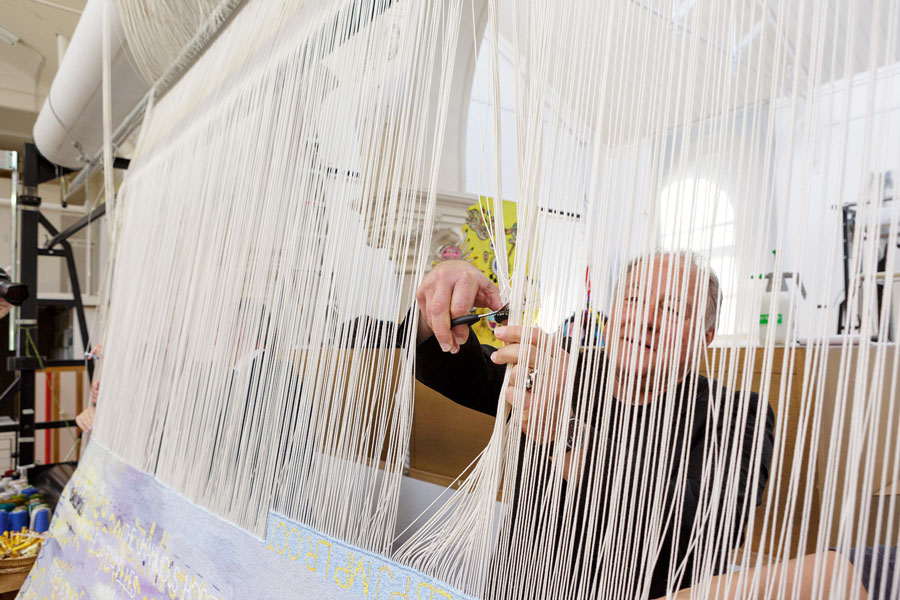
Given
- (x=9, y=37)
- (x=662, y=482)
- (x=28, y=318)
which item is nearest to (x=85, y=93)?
(x=28, y=318)

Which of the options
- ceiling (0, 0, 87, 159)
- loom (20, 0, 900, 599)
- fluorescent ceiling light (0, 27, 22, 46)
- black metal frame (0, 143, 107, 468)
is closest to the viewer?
loom (20, 0, 900, 599)

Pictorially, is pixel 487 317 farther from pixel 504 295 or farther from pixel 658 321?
pixel 658 321

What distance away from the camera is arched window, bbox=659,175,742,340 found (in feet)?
1.22

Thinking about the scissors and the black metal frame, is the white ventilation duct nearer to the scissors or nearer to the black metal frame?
the black metal frame

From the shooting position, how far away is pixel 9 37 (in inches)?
156

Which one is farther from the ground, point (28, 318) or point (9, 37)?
point (9, 37)

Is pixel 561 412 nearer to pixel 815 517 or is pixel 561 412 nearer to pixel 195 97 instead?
pixel 815 517

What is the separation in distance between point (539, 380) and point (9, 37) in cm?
486

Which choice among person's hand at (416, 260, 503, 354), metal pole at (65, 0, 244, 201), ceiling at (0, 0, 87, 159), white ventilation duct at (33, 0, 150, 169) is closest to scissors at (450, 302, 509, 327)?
person's hand at (416, 260, 503, 354)

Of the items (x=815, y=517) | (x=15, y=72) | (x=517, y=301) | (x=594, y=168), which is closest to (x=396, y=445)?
(x=517, y=301)

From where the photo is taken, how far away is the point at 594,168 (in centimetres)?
43

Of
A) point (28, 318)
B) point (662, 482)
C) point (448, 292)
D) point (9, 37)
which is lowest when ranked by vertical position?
point (28, 318)

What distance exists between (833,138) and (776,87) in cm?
4

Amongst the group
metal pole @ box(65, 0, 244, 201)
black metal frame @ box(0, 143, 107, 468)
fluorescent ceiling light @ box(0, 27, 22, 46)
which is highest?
fluorescent ceiling light @ box(0, 27, 22, 46)
